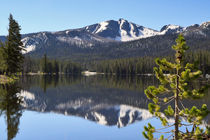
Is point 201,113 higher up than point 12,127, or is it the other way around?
point 201,113

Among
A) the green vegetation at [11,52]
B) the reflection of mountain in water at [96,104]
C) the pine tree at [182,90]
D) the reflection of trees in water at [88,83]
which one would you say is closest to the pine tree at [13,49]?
the green vegetation at [11,52]

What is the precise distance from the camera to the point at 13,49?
61.9m

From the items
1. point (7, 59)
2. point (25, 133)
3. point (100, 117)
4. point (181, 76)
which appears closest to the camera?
point (181, 76)

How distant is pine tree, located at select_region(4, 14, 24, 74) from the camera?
2388 inches

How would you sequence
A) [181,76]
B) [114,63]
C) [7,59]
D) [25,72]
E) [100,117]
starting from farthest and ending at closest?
1. [114,63]
2. [25,72]
3. [7,59]
4. [100,117]
5. [181,76]

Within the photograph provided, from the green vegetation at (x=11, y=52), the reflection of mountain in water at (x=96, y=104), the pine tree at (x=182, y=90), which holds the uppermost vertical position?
the green vegetation at (x=11, y=52)

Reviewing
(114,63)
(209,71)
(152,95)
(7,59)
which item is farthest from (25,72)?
(152,95)

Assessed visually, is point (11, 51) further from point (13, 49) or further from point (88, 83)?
point (88, 83)

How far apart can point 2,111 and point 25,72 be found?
470ft

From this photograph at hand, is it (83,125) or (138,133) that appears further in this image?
(83,125)

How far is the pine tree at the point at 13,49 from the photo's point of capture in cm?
6066

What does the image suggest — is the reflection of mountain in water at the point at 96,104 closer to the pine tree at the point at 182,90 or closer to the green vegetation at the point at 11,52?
the green vegetation at the point at 11,52

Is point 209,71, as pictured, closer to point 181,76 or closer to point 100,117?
point 100,117

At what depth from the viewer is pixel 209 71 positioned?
13750 cm
